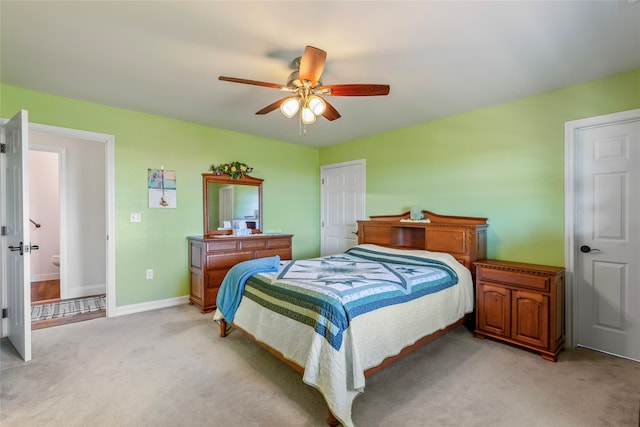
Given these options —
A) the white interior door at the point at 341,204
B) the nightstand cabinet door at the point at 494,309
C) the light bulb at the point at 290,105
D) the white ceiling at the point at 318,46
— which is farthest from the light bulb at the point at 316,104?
the white interior door at the point at 341,204

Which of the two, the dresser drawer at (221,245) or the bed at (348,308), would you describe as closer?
the bed at (348,308)

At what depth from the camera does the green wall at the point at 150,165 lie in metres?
3.11

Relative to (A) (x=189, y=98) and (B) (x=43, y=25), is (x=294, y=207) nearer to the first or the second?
(A) (x=189, y=98)

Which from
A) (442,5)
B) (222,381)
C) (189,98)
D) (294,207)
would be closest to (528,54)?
(442,5)

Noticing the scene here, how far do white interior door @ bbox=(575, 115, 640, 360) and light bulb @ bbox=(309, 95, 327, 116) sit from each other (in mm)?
2460

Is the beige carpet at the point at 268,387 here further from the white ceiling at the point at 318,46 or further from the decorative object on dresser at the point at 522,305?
the white ceiling at the point at 318,46

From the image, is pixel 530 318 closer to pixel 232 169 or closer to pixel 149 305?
pixel 232 169

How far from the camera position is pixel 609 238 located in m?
2.55

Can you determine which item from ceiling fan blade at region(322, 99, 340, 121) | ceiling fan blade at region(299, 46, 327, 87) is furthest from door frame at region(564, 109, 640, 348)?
ceiling fan blade at region(299, 46, 327, 87)

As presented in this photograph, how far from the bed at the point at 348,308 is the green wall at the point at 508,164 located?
0.33m

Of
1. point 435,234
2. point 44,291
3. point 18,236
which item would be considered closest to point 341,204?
point 435,234

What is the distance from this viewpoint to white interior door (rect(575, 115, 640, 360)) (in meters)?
2.44

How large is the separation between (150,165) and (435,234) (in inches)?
141

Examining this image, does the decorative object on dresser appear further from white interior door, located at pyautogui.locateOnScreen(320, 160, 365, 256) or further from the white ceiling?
white interior door, located at pyautogui.locateOnScreen(320, 160, 365, 256)
